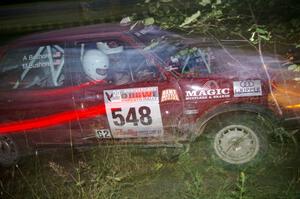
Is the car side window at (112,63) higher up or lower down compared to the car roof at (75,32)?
lower down

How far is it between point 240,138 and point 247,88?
65cm

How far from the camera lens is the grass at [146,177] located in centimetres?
545

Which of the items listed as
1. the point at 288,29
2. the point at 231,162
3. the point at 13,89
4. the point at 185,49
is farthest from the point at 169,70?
the point at 13,89

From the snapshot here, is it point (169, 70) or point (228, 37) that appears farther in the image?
point (228, 37)

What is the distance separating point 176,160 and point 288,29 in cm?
244

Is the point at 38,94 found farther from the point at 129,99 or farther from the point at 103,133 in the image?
the point at 129,99

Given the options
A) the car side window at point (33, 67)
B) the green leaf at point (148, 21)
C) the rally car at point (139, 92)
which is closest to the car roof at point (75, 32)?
the rally car at point (139, 92)

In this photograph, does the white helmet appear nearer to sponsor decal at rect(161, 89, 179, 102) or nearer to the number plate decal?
the number plate decal

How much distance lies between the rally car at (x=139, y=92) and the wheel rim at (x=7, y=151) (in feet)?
0.12

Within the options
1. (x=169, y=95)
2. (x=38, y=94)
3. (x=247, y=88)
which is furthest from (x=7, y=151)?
(x=247, y=88)

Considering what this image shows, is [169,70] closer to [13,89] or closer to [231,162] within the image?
[231,162]

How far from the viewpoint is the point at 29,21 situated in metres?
19.2

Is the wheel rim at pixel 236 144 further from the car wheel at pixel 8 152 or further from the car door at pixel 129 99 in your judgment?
the car wheel at pixel 8 152

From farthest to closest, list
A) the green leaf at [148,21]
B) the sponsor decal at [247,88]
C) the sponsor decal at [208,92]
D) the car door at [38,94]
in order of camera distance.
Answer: the green leaf at [148,21], the car door at [38,94], the sponsor decal at [208,92], the sponsor decal at [247,88]
